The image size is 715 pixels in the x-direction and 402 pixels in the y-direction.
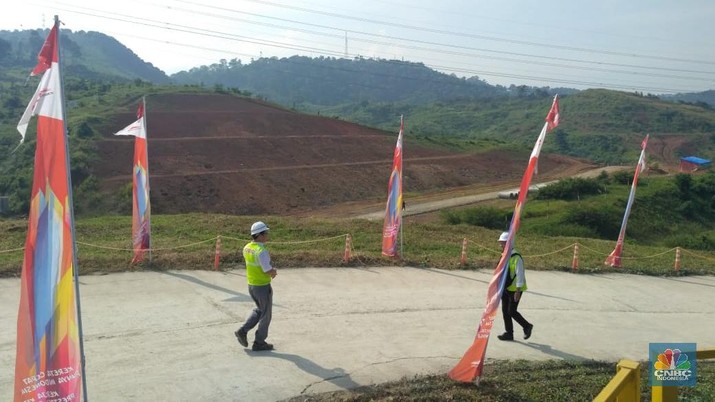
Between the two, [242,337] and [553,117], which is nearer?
[553,117]

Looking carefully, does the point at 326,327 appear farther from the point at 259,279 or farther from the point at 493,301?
the point at 493,301

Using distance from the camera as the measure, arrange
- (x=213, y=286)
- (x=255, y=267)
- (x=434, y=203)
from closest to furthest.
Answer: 1. (x=255, y=267)
2. (x=213, y=286)
3. (x=434, y=203)

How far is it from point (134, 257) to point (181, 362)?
19.6 feet

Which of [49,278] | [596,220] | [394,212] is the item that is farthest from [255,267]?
[596,220]

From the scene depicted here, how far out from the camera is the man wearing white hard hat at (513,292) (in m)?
9.55

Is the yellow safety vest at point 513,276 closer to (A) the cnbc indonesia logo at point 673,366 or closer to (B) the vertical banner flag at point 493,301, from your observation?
(B) the vertical banner flag at point 493,301

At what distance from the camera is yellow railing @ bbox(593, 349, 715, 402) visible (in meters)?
4.51

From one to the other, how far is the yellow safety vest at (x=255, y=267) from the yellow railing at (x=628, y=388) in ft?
15.7

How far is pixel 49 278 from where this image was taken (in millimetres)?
5141

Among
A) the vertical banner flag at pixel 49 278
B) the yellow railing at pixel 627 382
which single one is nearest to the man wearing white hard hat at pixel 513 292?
the yellow railing at pixel 627 382

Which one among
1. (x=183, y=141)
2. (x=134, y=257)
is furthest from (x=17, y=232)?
(x=183, y=141)

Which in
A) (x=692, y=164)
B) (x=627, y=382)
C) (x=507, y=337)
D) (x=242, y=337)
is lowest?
(x=507, y=337)

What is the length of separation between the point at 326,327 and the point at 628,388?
228 inches

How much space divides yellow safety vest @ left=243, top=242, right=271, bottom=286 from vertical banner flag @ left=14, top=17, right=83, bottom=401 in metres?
3.17
